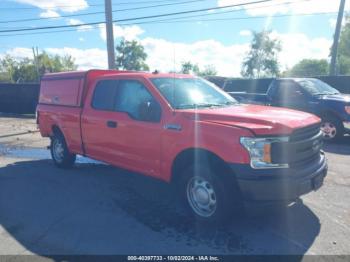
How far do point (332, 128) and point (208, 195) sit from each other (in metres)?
6.39

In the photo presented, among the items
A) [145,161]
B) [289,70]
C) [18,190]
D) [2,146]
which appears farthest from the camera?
[289,70]

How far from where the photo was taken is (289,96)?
9.80 metres

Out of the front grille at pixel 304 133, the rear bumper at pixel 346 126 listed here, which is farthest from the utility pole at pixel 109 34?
the front grille at pixel 304 133

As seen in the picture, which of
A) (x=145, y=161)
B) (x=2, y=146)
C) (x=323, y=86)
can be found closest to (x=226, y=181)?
(x=145, y=161)

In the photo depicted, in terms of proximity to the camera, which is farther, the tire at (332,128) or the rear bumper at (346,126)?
the tire at (332,128)

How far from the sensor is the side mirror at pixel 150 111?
4.44m

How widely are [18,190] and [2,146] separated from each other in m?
5.19

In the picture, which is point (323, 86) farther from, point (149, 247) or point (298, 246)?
point (149, 247)

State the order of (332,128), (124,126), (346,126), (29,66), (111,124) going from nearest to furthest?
(124,126)
(111,124)
(346,126)
(332,128)
(29,66)

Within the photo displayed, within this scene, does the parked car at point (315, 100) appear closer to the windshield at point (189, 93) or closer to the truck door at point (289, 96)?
the truck door at point (289, 96)

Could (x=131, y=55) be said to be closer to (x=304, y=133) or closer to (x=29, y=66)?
(x=29, y=66)

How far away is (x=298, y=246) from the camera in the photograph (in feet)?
11.6

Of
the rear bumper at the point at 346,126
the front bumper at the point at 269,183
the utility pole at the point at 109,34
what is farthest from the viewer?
the utility pole at the point at 109,34

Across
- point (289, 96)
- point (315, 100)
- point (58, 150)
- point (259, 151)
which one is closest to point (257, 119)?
point (259, 151)
